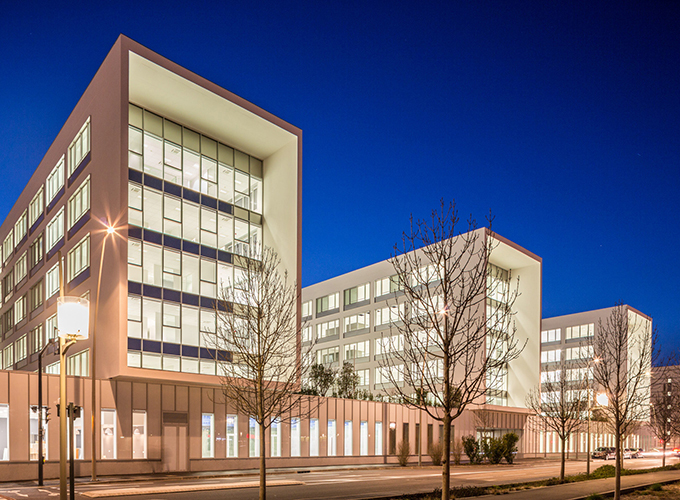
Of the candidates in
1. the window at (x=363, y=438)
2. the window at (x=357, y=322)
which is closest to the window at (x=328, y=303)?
the window at (x=357, y=322)

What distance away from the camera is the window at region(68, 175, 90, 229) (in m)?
40.3

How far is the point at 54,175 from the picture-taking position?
48.0m

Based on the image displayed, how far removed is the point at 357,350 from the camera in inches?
3108

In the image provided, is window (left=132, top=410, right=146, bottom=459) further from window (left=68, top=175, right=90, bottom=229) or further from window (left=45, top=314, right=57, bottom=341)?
window (left=45, top=314, right=57, bottom=341)

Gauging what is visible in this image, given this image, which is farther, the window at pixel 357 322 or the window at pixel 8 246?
the window at pixel 357 322

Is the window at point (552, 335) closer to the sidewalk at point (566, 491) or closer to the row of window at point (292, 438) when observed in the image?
the row of window at point (292, 438)

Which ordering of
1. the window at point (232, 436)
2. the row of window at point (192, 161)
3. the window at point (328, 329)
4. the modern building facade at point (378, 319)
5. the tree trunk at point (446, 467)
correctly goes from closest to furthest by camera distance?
the tree trunk at point (446, 467) → the window at point (232, 436) → the row of window at point (192, 161) → the modern building facade at point (378, 319) → the window at point (328, 329)

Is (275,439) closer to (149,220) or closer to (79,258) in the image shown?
(149,220)

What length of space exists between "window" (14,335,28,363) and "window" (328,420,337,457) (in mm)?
26891

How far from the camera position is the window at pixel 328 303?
275 feet

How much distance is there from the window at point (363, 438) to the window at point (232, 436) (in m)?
12.4

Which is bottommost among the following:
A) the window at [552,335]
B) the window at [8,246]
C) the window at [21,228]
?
the window at [552,335]

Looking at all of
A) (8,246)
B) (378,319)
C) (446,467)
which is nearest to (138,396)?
(446,467)

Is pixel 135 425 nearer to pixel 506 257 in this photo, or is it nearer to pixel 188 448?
pixel 188 448
